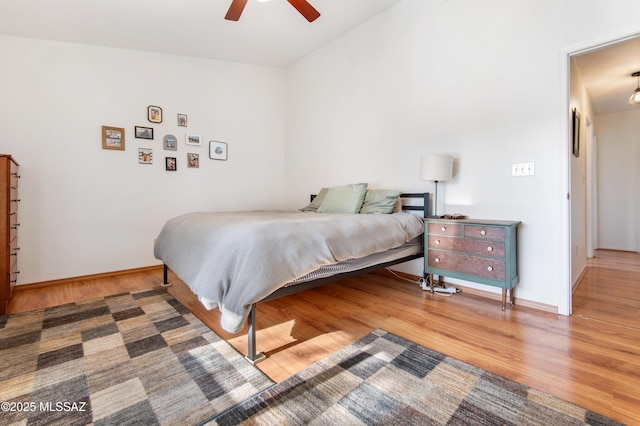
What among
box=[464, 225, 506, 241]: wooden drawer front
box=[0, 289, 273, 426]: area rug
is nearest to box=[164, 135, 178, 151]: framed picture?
box=[0, 289, 273, 426]: area rug

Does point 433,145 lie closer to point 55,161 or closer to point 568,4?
point 568,4

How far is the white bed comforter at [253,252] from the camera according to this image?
155 centimetres

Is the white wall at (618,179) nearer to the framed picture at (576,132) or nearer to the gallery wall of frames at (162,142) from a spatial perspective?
the framed picture at (576,132)

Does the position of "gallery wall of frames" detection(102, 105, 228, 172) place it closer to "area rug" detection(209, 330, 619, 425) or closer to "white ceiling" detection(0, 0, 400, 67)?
"white ceiling" detection(0, 0, 400, 67)

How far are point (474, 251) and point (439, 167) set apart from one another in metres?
0.81

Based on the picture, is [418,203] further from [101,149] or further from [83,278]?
[83,278]

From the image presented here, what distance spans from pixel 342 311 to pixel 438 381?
3.27ft

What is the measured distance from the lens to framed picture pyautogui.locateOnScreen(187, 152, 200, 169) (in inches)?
159

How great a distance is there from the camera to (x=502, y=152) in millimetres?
2559

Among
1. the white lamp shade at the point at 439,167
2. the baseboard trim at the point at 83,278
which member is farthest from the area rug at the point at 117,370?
the white lamp shade at the point at 439,167

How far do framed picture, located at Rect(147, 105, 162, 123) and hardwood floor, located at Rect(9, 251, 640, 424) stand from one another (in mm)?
2040

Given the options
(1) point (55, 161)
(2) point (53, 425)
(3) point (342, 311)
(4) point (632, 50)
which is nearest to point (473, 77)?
(4) point (632, 50)

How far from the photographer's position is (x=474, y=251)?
7.95 feet

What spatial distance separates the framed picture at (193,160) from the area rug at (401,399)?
3371 millimetres
